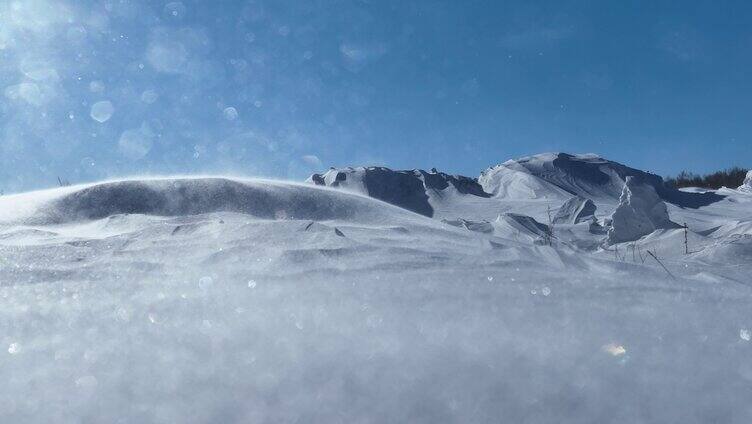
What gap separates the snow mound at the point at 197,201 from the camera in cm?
388

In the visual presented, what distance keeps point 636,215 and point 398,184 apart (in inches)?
244

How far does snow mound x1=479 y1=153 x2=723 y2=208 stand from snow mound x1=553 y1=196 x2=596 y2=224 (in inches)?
115

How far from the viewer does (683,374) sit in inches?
47.0

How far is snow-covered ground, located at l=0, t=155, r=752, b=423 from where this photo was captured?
1.09 metres

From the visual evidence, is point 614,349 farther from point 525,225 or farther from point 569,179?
point 569,179

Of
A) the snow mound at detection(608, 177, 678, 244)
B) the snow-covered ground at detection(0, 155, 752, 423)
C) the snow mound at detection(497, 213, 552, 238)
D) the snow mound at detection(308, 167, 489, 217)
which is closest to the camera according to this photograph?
the snow-covered ground at detection(0, 155, 752, 423)

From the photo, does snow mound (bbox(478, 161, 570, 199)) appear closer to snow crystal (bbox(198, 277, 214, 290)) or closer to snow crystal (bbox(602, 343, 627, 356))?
snow crystal (bbox(198, 277, 214, 290))

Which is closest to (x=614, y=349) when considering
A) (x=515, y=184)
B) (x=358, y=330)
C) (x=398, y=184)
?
(x=358, y=330)

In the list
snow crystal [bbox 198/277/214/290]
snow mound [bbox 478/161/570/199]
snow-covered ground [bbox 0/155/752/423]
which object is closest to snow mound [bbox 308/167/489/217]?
snow mound [bbox 478/161/570/199]

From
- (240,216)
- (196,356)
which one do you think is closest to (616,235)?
(240,216)

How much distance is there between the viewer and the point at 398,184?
34.7 feet

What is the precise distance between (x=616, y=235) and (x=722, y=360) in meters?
3.50

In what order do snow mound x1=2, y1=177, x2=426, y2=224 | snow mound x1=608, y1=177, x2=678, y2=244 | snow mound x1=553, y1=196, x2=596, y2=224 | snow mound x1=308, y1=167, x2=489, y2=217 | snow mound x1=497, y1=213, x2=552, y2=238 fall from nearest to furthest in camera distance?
snow mound x1=2, y1=177, x2=426, y2=224 → snow mound x1=608, y1=177, x2=678, y2=244 → snow mound x1=497, y1=213, x2=552, y2=238 → snow mound x1=553, y1=196, x2=596, y2=224 → snow mound x1=308, y1=167, x2=489, y2=217

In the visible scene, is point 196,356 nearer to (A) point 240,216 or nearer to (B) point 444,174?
(A) point 240,216
